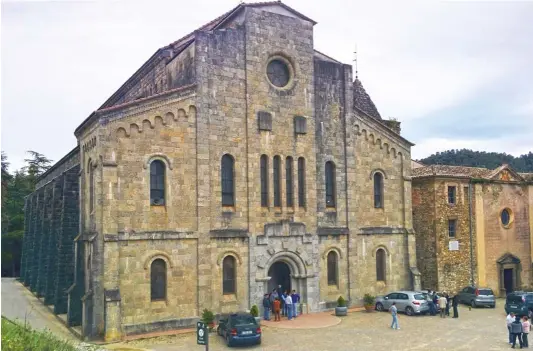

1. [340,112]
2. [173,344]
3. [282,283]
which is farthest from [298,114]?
[173,344]

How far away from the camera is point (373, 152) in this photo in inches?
1304

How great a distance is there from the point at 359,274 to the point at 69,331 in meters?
16.3

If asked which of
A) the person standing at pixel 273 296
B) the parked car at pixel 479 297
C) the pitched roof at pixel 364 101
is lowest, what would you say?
the parked car at pixel 479 297

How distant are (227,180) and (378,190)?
10.9 m

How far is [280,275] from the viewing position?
30203 millimetres

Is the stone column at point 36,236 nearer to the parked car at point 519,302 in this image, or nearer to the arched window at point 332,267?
the arched window at point 332,267

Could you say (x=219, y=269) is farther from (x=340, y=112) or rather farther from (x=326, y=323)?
(x=340, y=112)

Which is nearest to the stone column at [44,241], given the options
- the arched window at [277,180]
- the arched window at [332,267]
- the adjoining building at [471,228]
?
the arched window at [277,180]

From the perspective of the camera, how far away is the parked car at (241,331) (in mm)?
22172

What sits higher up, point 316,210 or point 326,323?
point 316,210

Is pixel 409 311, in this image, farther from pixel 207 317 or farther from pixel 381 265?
pixel 207 317

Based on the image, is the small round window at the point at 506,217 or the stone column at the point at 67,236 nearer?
the stone column at the point at 67,236

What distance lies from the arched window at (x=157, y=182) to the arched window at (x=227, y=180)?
3320 millimetres

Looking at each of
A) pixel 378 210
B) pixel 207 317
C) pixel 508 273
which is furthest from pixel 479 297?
pixel 207 317
